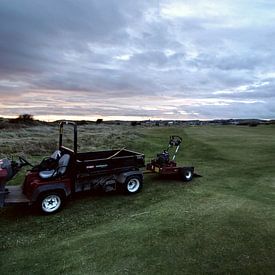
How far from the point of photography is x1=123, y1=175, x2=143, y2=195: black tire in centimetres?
1044

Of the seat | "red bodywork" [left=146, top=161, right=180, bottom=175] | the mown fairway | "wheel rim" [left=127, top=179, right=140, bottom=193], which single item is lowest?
the mown fairway

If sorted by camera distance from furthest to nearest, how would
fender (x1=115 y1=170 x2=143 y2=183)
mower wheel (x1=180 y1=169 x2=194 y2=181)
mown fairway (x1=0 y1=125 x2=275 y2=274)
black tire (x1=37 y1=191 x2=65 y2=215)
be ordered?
mower wheel (x1=180 y1=169 x2=194 y2=181) < fender (x1=115 y1=170 x2=143 y2=183) < black tire (x1=37 y1=191 x2=65 y2=215) < mown fairway (x1=0 y1=125 x2=275 y2=274)

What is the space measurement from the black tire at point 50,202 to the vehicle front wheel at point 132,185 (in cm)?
224

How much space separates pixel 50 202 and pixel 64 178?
0.75 metres

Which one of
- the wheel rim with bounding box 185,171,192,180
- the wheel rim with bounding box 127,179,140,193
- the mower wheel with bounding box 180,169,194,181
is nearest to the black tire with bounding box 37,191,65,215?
the wheel rim with bounding box 127,179,140,193

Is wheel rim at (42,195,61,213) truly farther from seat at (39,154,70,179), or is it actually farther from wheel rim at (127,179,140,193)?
wheel rim at (127,179,140,193)

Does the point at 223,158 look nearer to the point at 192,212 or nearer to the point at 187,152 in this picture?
the point at 187,152

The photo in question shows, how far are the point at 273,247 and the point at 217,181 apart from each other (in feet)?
20.0

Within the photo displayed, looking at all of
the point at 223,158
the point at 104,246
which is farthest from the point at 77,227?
the point at 223,158

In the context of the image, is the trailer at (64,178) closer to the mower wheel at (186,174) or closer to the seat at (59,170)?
the seat at (59,170)

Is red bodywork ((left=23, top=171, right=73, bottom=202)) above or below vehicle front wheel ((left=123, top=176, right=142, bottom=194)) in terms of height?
above

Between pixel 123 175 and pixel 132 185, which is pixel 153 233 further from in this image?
pixel 132 185

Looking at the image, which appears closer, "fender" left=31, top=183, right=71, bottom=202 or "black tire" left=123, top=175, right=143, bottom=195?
"fender" left=31, top=183, right=71, bottom=202

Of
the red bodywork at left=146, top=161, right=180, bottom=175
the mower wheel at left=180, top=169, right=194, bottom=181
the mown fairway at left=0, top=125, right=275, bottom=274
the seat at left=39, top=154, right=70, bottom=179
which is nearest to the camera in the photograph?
the mown fairway at left=0, top=125, right=275, bottom=274
